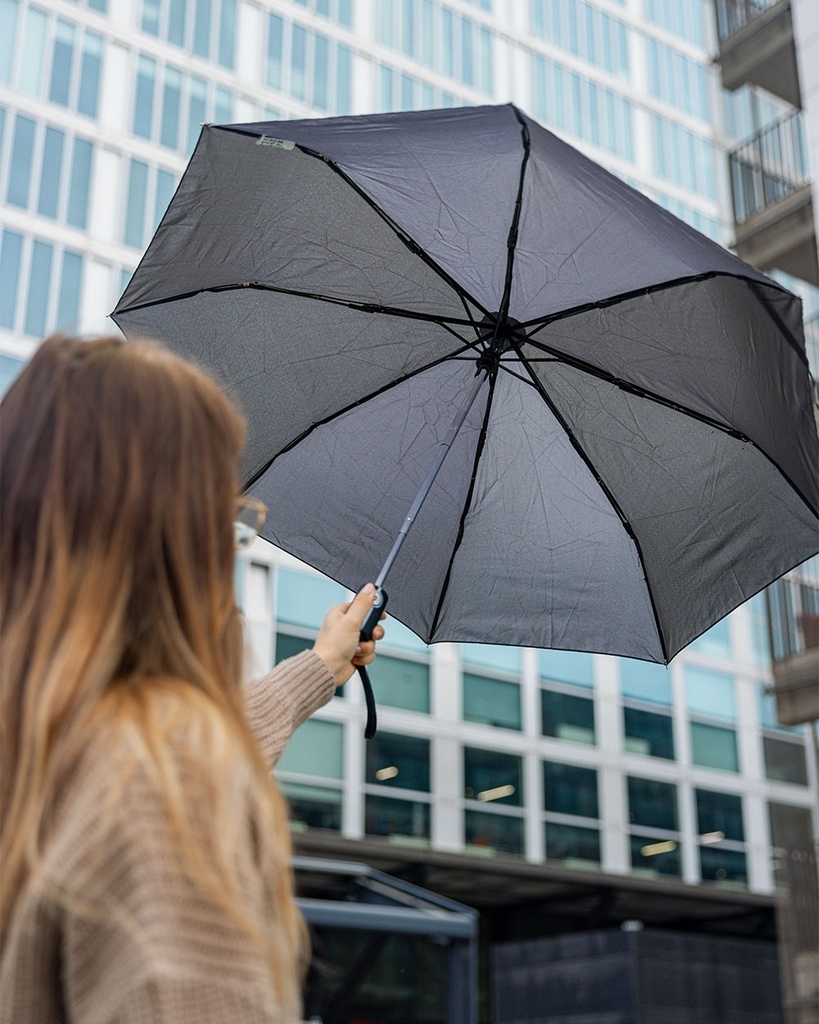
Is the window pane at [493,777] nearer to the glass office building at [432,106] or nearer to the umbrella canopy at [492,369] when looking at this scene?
the glass office building at [432,106]

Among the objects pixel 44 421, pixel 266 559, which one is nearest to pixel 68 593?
pixel 44 421

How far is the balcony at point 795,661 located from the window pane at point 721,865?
59.3 ft

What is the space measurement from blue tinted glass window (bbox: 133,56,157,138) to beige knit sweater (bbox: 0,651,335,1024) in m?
29.5

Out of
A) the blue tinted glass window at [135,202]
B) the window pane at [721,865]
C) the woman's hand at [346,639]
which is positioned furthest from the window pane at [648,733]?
the woman's hand at [346,639]

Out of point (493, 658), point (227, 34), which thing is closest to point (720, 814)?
point (493, 658)

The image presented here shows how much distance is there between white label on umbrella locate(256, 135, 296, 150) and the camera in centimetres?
380

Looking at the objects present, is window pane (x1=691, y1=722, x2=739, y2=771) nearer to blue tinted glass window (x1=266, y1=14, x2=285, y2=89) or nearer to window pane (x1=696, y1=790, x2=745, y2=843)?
window pane (x1=696, y1=790, x2=745, y2=843)

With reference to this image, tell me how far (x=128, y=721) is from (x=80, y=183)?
28460mm

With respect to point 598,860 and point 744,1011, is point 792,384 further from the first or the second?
point 598,860

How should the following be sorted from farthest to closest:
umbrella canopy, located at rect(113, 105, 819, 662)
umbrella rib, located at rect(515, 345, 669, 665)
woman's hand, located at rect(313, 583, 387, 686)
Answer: umbrella rib, located at rect(515, 345, 669, 665) < umbrella canopy, located at rect(113, 105, 819, 662) < woman's hand, located at rect(313, 583, 387, 686)

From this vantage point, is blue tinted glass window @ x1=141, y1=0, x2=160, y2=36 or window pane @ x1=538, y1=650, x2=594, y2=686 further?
window pane @ x1=538, y1=650, x2=594, y2=686

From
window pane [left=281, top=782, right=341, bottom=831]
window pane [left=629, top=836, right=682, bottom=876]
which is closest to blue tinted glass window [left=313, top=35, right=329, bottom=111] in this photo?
window pane [left=281, top=782, right=341, bottom=831]

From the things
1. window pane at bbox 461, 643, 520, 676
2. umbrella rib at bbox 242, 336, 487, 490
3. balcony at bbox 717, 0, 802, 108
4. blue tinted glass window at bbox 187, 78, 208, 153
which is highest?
blue tinted glass window at bbox 187, 78, 208, 153

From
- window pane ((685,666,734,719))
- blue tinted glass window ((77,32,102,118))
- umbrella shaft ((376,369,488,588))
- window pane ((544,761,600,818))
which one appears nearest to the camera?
umbrella shaft ((376,369,488,588))
